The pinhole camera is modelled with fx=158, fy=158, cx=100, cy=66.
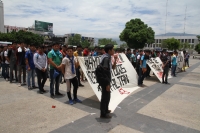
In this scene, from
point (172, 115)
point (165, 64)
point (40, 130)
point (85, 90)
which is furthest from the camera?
point (165, 64)

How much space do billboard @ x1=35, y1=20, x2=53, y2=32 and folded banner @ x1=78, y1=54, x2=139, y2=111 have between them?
6649cm

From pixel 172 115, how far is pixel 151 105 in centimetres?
80

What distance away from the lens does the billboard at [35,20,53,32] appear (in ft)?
215

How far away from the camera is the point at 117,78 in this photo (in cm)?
590

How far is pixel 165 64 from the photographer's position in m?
8.20

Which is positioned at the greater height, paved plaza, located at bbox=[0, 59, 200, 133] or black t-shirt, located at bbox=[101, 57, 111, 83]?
black t-shirt, located at bbox=[101, 57, 111, 83]

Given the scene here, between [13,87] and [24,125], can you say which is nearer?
[24,125]

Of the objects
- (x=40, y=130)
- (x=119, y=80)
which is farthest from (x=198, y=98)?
(x=40, y=130)

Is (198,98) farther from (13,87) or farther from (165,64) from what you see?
(13,87)

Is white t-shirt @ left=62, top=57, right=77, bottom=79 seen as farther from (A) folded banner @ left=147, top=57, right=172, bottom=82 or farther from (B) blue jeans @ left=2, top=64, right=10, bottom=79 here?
(A) folded banner @ left=147, top=57, right=172, bottom=82

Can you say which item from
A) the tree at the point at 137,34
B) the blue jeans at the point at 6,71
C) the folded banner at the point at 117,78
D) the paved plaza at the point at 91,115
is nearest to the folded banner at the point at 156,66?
the folded banner at the point at 117,78

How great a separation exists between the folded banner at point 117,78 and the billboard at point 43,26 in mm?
66487

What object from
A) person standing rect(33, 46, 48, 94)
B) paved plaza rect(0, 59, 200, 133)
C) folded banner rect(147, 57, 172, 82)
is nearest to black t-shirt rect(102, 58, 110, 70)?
paved plaza rect(0, 59, 200, 133)

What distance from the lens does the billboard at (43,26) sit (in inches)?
2576
